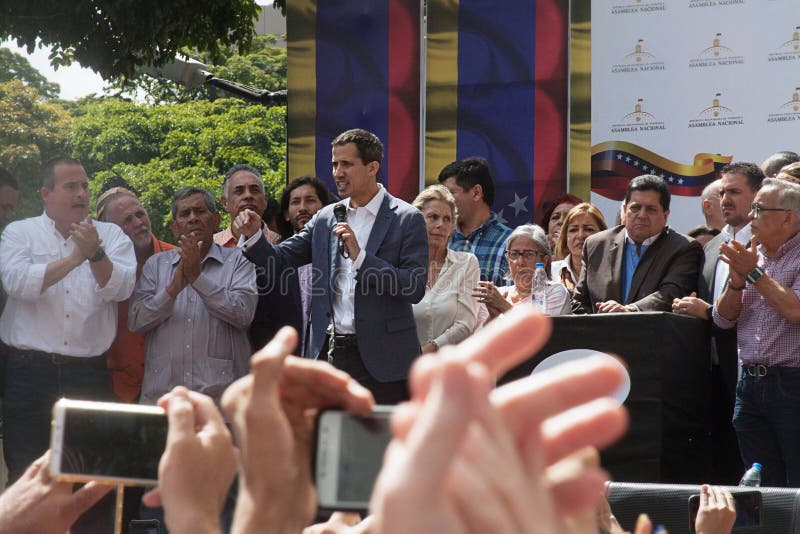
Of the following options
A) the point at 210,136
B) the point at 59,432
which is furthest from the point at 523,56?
the point at 210,136

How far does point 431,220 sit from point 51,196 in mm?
1969

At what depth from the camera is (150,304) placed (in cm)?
634

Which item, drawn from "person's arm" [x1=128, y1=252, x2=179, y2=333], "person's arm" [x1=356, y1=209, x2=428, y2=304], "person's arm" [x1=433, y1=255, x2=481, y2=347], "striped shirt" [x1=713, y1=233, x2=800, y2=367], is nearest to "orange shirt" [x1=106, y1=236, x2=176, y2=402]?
"person's arm" [x1=128, y1=252, x2=179, y2=333]

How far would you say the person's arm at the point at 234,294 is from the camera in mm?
6309

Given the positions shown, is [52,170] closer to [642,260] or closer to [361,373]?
[361,373]

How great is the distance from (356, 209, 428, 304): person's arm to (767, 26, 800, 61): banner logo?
4013mm

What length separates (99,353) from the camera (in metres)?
6.21

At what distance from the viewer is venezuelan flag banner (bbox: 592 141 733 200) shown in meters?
9.12

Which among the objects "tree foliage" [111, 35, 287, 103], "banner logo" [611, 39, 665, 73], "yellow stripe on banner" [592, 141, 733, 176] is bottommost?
"yellow stripe on banner" [592, 141, 733, 176]

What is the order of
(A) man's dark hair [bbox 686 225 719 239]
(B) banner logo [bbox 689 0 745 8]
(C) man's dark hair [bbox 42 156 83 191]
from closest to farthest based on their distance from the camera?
(C) man's dark hair [bbox 42 156 83 191] < (A) man's dark hair [bbox 686 225 719 239] < (B) banner logo [bbox 689 0 745 8]

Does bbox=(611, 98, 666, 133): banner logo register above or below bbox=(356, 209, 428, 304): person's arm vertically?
above

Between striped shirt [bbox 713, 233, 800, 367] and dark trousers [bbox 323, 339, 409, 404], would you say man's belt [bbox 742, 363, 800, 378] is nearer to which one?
striped shirt [bbox 713, 233, 800, 367]

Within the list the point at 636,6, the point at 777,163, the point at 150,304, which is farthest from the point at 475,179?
the point at 636,6

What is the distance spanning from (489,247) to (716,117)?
9.02ft
